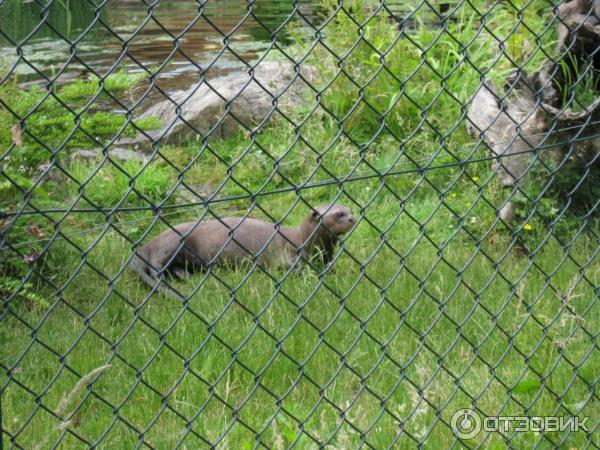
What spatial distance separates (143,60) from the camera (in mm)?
10359

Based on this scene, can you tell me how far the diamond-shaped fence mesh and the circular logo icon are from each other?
1 centimetres

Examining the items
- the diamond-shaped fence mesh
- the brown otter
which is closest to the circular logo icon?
the diamond-shaped fence mesh

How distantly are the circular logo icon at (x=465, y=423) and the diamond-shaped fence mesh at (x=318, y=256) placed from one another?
0.04ft

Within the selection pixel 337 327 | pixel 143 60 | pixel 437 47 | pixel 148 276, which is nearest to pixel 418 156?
pixel 437 47

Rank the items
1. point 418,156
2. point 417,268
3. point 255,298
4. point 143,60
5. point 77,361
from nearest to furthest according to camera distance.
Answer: point 77,361 → point 255,298 → point 417,268 → point 418,156 → point 143,60

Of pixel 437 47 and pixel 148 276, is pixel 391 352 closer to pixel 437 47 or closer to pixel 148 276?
pixel 148 276

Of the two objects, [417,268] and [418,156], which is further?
[418,156]

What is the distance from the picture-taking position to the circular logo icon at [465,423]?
3334 millimetres

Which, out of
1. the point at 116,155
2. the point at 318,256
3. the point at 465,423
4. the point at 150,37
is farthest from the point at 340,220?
the point at 150,37

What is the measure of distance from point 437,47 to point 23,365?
186 inches

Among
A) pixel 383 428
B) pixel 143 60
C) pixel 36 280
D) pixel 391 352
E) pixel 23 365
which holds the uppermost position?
pixel 383 428

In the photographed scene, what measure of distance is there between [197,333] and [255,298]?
536 millimetres

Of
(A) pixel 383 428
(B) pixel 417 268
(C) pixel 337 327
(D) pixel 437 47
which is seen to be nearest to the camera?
(A) pixel 383 428

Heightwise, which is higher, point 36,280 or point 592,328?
point 592,328
